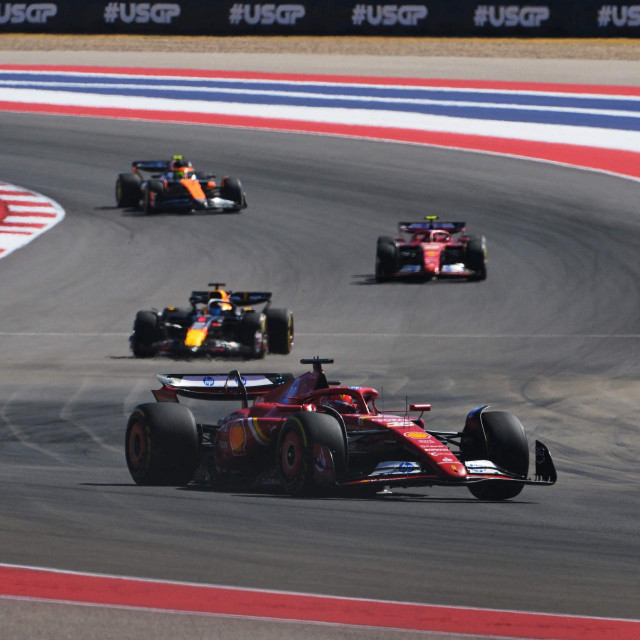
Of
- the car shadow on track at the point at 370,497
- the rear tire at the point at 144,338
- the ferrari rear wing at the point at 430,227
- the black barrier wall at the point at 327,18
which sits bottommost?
the rear tire at the point at 144,338

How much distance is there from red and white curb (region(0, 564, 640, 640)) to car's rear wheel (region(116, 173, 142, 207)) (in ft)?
77.5

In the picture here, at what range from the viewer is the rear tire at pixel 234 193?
3072 cm

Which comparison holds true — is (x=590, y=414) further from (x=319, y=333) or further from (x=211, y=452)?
(x=319, y=333)

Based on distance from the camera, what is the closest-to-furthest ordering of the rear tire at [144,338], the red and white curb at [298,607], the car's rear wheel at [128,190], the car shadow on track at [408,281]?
the red and white curb at [298,607]
the rear tire at [144,338]
the car shadow on track at [408,281]
the car's rear wheel at [128,190]

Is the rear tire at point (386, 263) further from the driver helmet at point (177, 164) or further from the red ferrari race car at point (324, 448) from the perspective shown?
the red ferrari race car at point (324, 448)

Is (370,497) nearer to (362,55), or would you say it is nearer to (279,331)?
(279,331)

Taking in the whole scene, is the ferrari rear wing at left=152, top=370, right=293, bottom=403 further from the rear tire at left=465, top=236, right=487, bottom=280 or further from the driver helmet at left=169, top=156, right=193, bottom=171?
the driver helmet at left=169, top=156, right=193, bottom=171

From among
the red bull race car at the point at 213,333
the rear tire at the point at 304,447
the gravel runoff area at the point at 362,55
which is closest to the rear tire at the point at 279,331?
the red bull race car at the point at 213,333

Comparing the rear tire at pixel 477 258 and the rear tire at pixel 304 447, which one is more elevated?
the rear tire at pixel 304 447

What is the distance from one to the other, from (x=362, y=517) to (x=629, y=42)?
1407 inches

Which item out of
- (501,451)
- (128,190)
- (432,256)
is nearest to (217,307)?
(432,256)

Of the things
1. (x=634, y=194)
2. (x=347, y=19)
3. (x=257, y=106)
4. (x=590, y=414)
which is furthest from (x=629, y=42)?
(x=590, y=414)

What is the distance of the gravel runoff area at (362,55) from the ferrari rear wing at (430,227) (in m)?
17.0

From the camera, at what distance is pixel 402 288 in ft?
81.9
